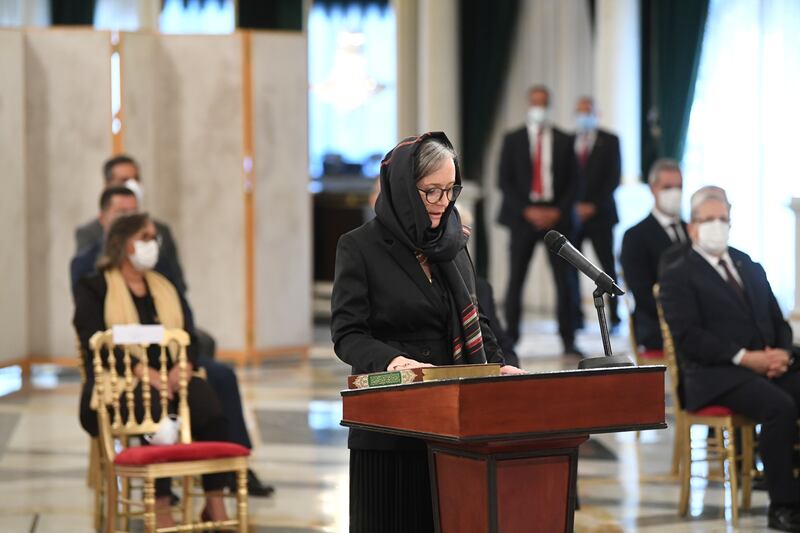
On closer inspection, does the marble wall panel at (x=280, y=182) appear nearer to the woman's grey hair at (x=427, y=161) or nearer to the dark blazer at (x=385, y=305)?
the dark blazer at (x=385, y=305)

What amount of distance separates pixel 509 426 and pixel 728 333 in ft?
10.1

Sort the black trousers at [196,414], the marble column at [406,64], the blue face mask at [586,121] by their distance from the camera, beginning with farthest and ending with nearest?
the marble column at [406,64] < the blue face mask at [586,121] < the black trousers at [196,414]

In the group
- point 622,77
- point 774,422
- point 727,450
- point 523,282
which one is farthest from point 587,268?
point 622,77

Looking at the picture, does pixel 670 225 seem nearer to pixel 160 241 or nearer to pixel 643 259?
pixel 643 259

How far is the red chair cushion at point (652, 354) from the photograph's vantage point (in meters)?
6.71

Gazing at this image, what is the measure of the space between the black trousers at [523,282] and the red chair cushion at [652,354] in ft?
9.02

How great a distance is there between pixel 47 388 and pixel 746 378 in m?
5.09

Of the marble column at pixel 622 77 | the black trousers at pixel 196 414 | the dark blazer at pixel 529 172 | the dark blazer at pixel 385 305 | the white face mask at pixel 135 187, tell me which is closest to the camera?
the dark blazer at pixel 385 305

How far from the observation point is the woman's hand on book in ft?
9.53

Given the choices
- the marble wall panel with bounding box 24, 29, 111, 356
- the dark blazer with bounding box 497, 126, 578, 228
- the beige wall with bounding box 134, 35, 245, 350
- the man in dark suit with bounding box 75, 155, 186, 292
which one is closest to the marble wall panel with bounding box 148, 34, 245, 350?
the beige wall with bounding box 134, 35, 245, 350

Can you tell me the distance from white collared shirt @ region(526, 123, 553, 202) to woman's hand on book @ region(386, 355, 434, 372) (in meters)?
7.07

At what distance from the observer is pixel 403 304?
10.2 ft

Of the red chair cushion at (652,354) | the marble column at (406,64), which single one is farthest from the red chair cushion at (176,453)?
the marble column at (406,64)

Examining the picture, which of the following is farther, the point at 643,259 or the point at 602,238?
the point at 602,238
